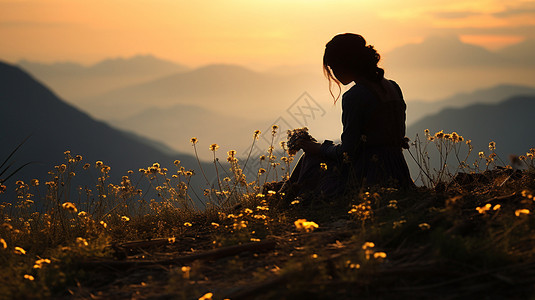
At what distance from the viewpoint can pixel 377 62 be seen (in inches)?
272

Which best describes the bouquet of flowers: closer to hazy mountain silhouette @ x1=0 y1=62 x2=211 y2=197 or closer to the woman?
the woman

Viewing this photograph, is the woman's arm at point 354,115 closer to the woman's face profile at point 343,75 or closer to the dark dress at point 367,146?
the dark dress at point 367,146

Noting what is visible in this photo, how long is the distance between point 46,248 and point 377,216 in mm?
3394

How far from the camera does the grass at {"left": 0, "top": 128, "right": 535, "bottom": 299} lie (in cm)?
371

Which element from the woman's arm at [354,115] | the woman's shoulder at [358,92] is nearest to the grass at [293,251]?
the woman's arm at [354,115]

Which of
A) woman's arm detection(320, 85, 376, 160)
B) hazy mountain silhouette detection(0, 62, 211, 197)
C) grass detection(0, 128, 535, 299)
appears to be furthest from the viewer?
hazy mountain silhouette detection(0, 62, 211, 197)

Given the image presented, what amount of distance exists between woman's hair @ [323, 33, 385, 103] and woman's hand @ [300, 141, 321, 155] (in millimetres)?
1076

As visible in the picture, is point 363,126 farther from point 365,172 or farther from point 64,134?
point 64,134

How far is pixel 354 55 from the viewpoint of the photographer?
6.79m

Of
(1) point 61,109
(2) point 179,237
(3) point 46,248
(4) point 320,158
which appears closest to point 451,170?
(4) point 320,158

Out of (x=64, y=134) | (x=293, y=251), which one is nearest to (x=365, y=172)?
(x=293, y=251)

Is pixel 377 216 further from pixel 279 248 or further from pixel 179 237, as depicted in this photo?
pixel 179 237

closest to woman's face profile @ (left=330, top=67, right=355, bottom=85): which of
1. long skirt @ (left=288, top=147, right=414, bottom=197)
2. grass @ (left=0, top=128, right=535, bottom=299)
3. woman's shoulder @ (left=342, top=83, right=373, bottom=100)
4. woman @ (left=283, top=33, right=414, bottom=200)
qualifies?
woman @ (left=283, top=33, right=414, bottom=200)

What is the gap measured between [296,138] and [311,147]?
25 centimetres
